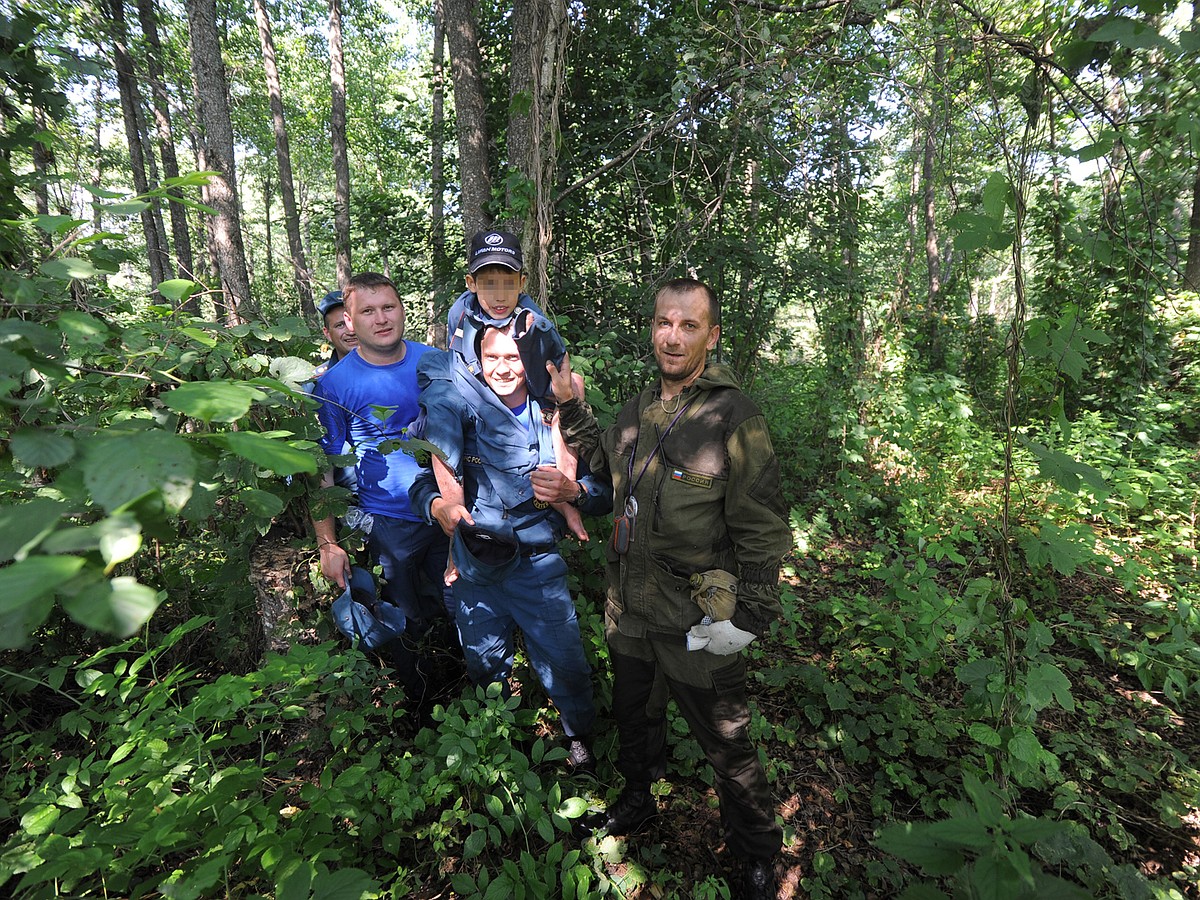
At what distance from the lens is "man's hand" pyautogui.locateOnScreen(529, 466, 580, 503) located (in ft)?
7.70

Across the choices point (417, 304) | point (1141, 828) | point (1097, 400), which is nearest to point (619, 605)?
point (1141, 828)

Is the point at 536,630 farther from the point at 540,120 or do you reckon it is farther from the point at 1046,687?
the point at 540,120

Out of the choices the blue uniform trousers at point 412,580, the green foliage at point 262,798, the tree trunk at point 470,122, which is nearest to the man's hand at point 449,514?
the blue uniform trousers at point 412,580

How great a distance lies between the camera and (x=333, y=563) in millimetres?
2549

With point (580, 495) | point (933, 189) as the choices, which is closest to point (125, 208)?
point (580, 495)

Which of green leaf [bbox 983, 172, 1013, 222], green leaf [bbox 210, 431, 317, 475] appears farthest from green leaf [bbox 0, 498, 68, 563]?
green leaf [bbox 983, 172, 1013, 222]

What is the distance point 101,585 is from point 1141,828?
380 cm

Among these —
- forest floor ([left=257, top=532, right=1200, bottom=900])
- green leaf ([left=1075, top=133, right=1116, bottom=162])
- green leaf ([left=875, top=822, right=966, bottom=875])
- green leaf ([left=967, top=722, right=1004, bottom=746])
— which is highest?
green leaf ([left=1075, top=133, right=1116, bottom=162])

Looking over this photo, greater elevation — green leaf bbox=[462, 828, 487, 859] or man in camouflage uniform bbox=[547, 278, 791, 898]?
man in camouflage uniform bbox=[547, 278, 791, 898]

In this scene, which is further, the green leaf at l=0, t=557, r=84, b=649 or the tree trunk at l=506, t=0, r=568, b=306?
the tree trunk at l=506, t=0, r=568, b=306

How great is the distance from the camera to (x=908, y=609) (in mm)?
3148

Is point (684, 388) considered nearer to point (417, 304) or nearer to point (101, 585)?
point (101, 585)

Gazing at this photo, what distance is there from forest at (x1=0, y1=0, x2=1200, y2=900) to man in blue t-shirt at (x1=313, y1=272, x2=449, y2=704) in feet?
0.99

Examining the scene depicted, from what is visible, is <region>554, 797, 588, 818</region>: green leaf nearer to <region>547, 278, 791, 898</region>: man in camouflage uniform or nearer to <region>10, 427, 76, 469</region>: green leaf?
<region>547, 278, 791, 898</region>: man in camouflage uniform
